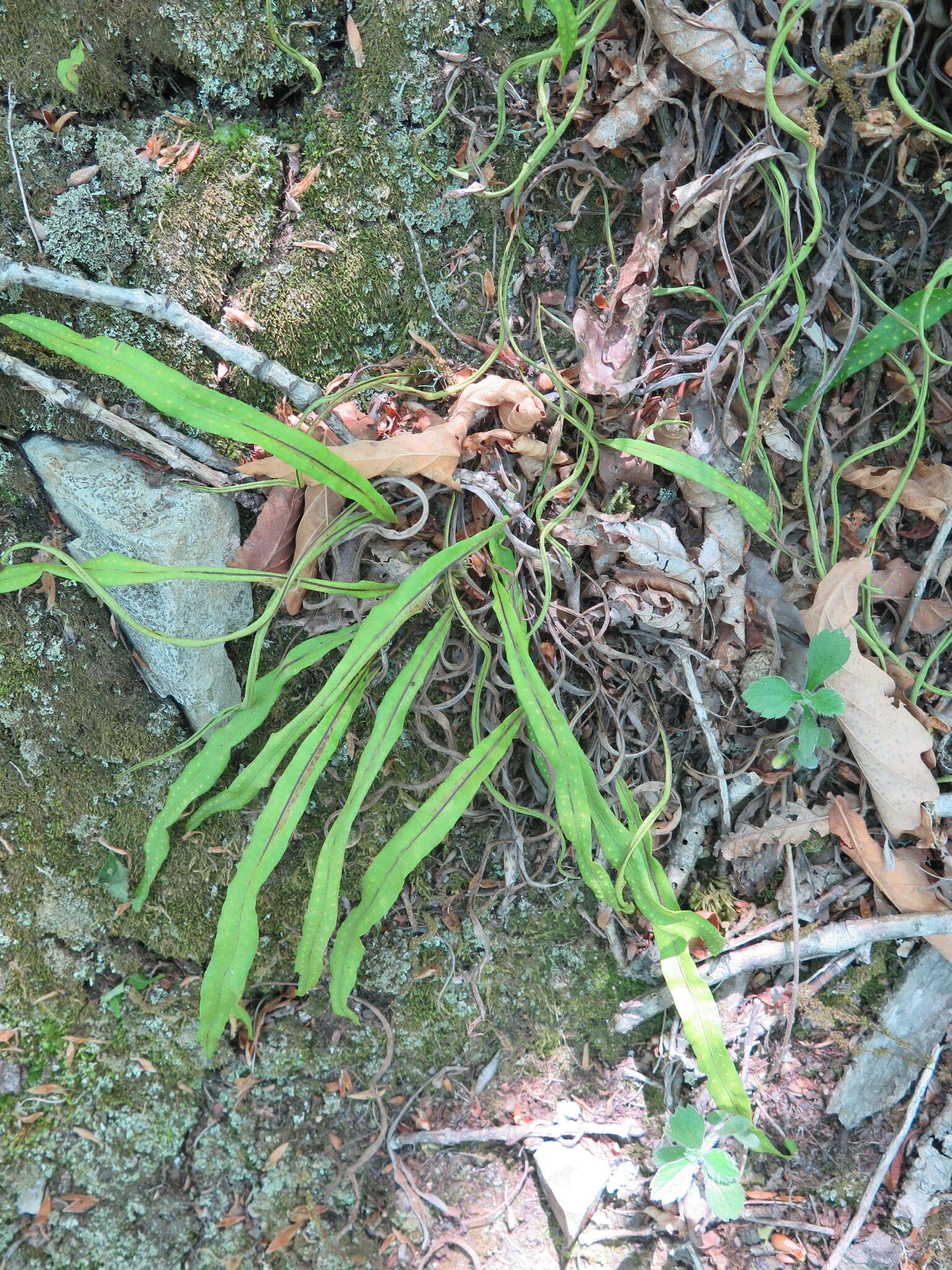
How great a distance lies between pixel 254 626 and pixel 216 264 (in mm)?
591

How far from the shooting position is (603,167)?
1.25 metres

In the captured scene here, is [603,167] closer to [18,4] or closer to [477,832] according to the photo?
[18,4]

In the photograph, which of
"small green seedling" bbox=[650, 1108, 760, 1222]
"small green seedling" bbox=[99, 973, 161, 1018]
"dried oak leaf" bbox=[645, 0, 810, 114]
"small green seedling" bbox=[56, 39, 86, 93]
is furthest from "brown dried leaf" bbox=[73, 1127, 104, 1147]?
"dried oak leaf" bbox=[645, 0, 810, 114]

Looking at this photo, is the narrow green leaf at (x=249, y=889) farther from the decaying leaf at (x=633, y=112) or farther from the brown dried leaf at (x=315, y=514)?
the decaying leaf at (x=633, y=112)

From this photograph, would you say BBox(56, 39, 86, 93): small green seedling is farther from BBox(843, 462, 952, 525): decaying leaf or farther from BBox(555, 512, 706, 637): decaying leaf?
BBox(843, 462, 952, 525): decaying leaf

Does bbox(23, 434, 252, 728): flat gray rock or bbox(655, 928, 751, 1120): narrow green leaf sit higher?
bbox(23, 434, 252, 728): flat gray rock

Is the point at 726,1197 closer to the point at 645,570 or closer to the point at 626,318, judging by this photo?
the point at 645,570

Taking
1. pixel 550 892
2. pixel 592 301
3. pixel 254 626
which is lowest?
pixel 550 892

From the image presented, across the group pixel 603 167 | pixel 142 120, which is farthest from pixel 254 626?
pixel 603 167

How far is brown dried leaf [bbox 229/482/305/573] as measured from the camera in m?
1.25

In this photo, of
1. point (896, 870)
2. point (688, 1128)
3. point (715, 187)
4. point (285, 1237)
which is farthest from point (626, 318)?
point (285, 1237)

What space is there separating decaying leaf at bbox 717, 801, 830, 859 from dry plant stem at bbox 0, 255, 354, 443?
0.93 metres

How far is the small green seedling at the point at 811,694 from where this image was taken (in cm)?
118

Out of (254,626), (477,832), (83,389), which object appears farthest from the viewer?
(477,832)
